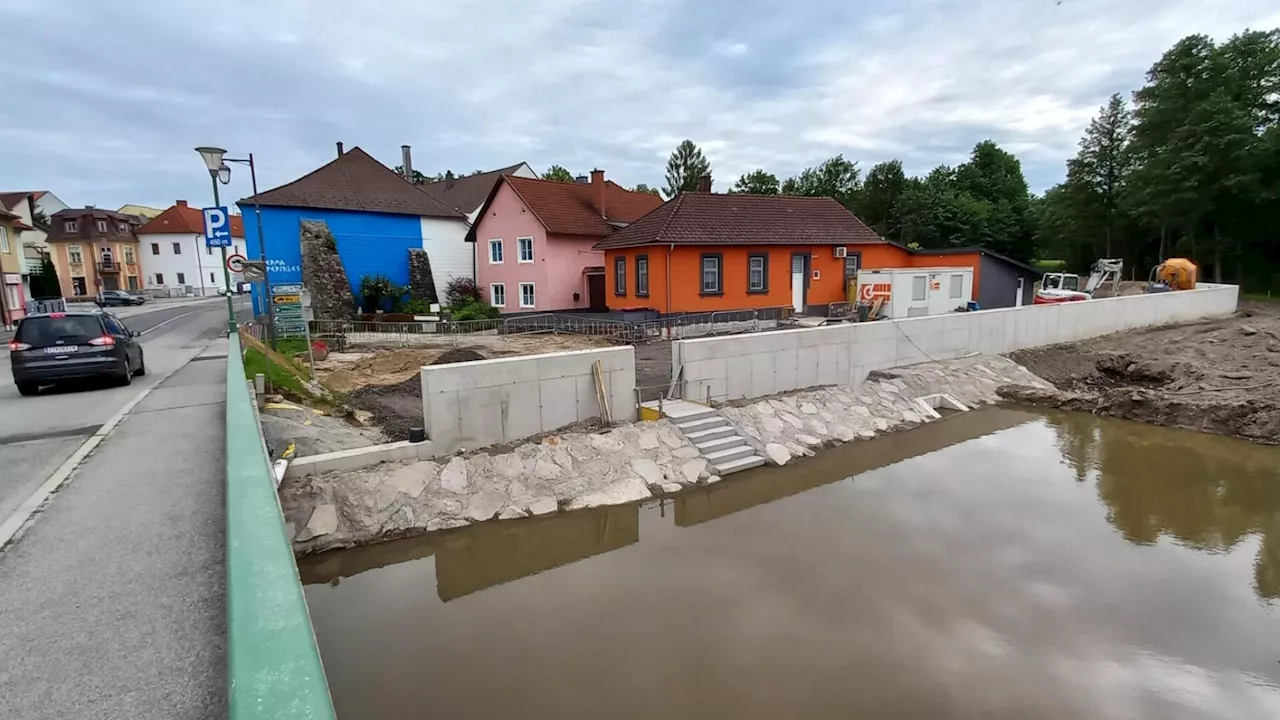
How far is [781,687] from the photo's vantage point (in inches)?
227

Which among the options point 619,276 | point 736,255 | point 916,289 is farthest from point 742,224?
point 916,289

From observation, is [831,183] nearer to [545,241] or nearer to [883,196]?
[883,196]

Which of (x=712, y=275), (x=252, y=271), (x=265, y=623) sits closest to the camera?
(x=265, y=623)

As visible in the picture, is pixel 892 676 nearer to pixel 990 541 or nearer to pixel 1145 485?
pixel 990 541

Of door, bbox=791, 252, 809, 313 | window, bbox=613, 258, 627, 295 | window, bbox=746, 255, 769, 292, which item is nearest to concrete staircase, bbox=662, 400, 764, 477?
window, bbox=746, 255, 769, 292

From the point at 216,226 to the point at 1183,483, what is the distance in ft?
71.8

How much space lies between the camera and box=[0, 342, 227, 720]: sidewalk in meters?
3.26

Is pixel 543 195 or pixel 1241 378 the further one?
pixel 543 195

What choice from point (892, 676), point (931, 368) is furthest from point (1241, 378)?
point (892, 676)

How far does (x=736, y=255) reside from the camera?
79.4 feet

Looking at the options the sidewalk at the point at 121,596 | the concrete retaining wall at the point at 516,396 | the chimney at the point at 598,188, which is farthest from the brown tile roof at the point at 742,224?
the sidewalk at the point at 121,596

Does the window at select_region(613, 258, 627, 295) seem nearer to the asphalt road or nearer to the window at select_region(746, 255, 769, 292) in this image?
the window at select_region(746, 255, 769, 292)

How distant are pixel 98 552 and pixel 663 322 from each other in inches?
712

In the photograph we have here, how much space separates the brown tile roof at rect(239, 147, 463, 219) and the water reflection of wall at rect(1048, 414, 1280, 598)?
92.8 ft
